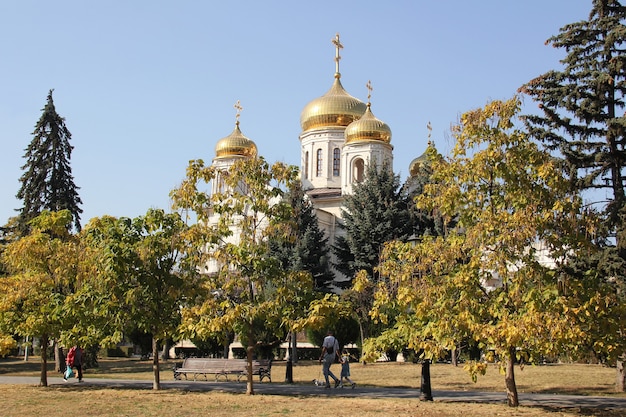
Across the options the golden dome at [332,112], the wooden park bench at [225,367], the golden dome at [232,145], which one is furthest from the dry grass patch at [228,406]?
the golden dome at [232,145]

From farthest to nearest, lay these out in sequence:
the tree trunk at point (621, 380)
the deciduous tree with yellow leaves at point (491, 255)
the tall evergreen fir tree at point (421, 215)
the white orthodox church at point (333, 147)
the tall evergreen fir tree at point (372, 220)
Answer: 1. the white orthodox church at point (333, 147)
2. the tall evergreen fir tree at point (372, 220)
3. the tall evergreen fir tree at point (421, 215)
4. the tree trunk at point (621, 380)
5. the deciduous tree with yellow leaves at point (491, 255)

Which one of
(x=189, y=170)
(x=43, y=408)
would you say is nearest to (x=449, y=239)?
(x=189, y=170)

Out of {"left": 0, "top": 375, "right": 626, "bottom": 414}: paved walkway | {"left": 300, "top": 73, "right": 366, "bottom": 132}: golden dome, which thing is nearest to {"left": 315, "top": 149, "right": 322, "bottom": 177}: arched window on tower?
{"left": 300, "top": 73, "right": 366, "bottom": 132}: golden dome

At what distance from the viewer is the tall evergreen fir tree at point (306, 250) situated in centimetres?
3426

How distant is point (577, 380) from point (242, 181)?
10.6 m

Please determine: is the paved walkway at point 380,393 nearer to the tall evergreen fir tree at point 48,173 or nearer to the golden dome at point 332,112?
the tall evergreen fir tree at point 48,173

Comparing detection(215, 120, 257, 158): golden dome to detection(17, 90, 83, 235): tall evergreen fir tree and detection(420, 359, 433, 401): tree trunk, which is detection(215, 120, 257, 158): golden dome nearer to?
detection(17, 90, 83, 235): tall evergreen fir tree

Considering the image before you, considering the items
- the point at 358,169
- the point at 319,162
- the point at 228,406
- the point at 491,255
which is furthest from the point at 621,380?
the point at 319,162

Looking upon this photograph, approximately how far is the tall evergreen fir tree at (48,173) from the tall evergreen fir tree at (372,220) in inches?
523

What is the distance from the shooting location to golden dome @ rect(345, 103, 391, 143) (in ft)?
147

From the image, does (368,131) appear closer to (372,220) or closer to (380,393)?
(372,220)

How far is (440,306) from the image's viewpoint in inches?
459

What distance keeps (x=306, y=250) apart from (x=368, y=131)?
1309 centimetres

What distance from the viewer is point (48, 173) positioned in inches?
1256
